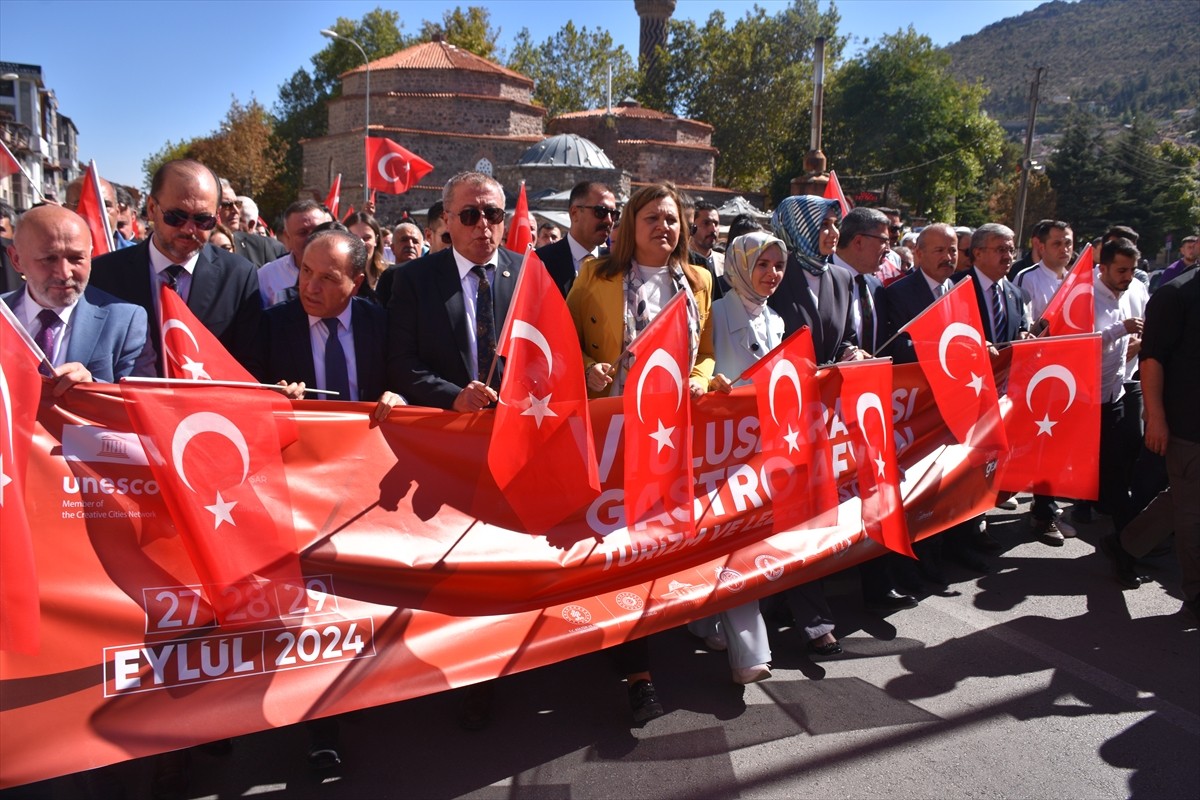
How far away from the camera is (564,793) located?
3.26m

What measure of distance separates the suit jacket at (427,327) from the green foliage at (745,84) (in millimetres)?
59683

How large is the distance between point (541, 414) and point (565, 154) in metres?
40.2

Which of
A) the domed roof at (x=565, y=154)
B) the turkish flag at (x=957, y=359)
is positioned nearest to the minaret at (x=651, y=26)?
the domed roof at (x=565, y=154)

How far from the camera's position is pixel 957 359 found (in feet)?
15.1

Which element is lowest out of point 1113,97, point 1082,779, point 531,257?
point 1082,779

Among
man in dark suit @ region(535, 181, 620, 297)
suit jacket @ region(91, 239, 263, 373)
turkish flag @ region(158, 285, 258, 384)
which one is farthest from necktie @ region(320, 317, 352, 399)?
man in dark suit @ region(535, 181, 620, 297)

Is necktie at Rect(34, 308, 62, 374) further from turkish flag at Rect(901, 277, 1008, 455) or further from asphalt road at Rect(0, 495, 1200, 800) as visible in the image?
turkish flag at Rect(901, 277, 1008, 455)

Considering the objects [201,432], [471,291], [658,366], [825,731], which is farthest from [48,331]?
[825,731]

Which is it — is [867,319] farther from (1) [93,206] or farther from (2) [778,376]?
(1) [93,206]

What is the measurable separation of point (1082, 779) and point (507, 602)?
2.33 meters

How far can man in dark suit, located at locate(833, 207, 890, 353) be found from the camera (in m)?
5.42

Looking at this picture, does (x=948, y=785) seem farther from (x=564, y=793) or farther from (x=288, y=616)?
(x=288, y=616)

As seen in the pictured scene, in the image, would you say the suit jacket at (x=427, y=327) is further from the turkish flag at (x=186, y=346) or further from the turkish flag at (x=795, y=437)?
the turkish flag at (x=795, y=437)

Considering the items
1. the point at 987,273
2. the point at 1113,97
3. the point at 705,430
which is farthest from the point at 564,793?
the point at 1113,97
